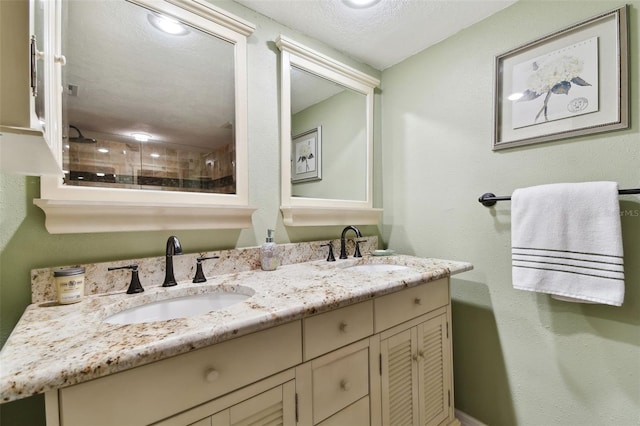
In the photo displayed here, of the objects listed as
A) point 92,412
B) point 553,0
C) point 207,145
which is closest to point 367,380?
point 92,412

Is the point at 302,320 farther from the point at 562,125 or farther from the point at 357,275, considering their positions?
the point at 562,125

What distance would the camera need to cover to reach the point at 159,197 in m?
1.09

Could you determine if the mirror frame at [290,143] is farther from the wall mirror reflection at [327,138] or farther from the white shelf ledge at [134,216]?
the white shelf ledge at [134,216]

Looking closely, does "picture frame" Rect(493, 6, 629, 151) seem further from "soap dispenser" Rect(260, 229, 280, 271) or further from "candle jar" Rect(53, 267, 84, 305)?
"candle jar" Rect(53, 267, 84, 305)

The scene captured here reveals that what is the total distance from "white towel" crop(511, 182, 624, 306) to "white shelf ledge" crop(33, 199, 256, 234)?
1.21 meters

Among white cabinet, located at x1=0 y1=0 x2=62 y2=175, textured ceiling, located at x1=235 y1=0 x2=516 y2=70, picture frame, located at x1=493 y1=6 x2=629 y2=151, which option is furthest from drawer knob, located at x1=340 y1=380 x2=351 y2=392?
textured ceiling, located at x1=235 y1=0 x2=516 y2=70

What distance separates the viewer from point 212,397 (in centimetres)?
67

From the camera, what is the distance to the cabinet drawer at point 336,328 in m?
0.85

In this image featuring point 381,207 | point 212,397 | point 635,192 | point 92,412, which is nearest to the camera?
point 92,412

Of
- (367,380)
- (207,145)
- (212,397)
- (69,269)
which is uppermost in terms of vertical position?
(207,145)

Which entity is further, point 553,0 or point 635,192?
point 553,0

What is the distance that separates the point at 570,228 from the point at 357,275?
0.86 m

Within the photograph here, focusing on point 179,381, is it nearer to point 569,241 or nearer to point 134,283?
point 134,283

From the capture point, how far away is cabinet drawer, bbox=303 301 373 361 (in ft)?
2.79
